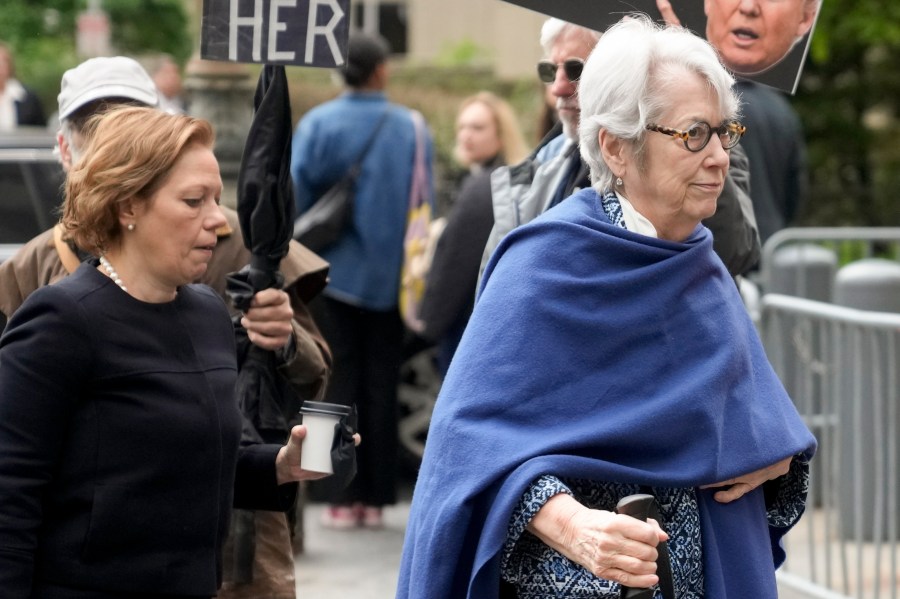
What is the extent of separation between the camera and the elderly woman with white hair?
3.24 m

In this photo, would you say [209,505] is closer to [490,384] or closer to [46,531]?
[46,531]

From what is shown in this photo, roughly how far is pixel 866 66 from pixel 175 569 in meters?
19.6

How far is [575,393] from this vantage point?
3.28m

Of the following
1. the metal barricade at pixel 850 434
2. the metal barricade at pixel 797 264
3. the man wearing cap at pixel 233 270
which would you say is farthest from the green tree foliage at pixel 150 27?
the man wearing cap at pixel 233 270

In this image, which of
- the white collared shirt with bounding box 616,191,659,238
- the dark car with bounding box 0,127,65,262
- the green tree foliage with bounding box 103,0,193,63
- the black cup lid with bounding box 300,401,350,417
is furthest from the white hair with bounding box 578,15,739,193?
the green tree foliage with bounding box 103,0,193,63

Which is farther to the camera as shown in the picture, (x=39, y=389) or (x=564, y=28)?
(x=564, y=28)

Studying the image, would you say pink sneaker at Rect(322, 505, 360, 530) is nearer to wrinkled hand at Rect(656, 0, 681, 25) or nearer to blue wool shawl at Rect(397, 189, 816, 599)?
wrinkled hand at Rect(656, 0, 681, 25)

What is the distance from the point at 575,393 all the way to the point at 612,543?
0.36 metres

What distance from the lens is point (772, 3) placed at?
439 centimetres

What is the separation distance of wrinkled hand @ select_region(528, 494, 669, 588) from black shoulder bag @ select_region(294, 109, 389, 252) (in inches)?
204

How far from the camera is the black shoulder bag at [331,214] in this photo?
27.1ft

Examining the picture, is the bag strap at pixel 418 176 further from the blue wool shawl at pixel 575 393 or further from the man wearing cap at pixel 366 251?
the blue wool shawl at pixel 575 393

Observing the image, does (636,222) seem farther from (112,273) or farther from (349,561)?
(349,561)

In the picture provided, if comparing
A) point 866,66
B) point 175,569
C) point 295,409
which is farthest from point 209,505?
point 866,66
